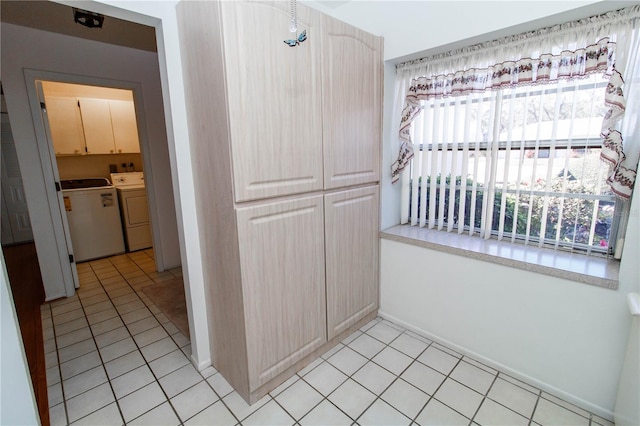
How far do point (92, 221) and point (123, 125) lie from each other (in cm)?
151

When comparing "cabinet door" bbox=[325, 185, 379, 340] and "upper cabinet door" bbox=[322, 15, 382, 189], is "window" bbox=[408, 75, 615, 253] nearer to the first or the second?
"upper cabinet door" bbox=[322, 15, 382, 189]

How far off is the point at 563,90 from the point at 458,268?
3.81 feet

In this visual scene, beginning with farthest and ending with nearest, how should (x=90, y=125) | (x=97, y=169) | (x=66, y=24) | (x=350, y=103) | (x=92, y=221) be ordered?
(x=97, y=169)
(x=90, y=125)
(x=92, y=221)
(x=66, y=24)
(x=350, y=103)

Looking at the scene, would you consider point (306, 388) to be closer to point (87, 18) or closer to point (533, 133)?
point (533, 133)

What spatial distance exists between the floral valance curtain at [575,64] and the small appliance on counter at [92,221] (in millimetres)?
4207

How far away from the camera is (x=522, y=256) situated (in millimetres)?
1714

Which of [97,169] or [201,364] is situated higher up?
[97,169]

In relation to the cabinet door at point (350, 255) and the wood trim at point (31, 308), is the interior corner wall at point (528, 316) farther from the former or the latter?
the wood trim at point (31, 308)

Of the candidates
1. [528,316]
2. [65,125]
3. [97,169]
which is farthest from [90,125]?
[528,316]

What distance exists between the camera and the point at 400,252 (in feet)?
7.32

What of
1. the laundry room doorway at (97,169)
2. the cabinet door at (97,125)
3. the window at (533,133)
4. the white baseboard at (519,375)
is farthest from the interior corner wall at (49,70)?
the white baseboard at (519,375)

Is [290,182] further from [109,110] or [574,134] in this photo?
[109,110]

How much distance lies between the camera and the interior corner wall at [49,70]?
8.30ft

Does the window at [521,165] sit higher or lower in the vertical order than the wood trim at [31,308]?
higher
